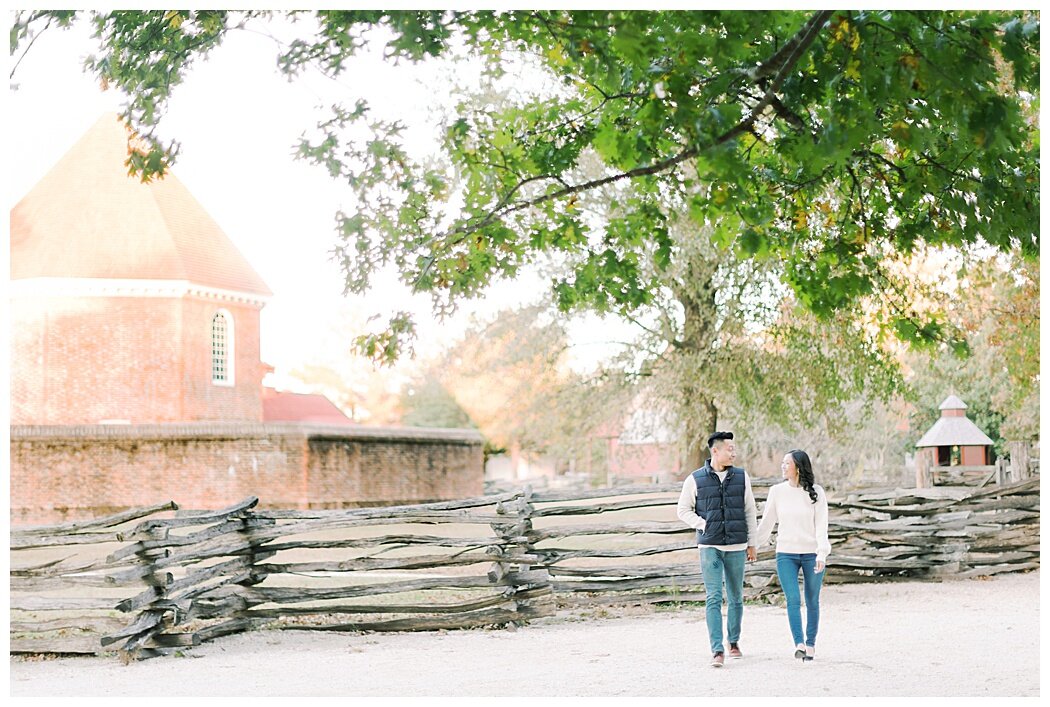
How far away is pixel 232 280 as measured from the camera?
31.2 meters

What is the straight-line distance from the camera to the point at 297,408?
36.2m

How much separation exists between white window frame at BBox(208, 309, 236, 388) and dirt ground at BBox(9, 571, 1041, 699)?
22.2 m

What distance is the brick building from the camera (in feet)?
80.7

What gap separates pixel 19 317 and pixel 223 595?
21.9m

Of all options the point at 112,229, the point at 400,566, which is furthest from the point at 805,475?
the point at 112,229

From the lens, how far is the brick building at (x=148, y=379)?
2459cm

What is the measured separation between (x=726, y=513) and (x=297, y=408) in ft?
98.9

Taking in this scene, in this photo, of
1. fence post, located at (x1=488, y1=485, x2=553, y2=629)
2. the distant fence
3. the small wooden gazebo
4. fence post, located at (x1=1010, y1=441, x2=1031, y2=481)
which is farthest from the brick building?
fence post, located at (x1=488, y1=485, x2=553, y2=629)

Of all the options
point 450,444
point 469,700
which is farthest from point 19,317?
point 469,700

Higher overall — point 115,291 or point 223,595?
point 115,291

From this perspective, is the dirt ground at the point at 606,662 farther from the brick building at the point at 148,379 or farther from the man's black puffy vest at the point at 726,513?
the brick building at the point at 148,379

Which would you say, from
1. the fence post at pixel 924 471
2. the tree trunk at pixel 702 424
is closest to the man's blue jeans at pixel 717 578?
the tree trunk at pixel 702 424
